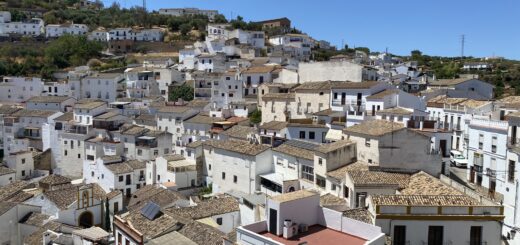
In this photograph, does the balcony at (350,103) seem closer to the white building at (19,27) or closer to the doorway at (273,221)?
the doorway at (273,221)

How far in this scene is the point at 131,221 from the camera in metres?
22.5

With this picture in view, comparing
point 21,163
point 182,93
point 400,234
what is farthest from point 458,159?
point 21,163

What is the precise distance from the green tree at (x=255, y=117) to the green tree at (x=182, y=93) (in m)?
12.0

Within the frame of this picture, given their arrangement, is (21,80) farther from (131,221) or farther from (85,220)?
(131,221)

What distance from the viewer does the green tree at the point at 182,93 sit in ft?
180

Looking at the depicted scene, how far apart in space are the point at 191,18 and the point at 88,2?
4425 centimetres

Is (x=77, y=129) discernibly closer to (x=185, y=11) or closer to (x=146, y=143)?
(x=146, y=143)

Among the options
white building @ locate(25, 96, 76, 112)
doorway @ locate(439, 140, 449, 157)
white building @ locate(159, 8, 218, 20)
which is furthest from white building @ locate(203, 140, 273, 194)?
white building @ locate(159, 8, 218, 20)

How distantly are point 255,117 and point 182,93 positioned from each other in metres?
14.3

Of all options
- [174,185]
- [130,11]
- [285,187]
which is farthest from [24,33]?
[285,187]

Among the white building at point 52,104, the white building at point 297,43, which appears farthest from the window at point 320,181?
the white building at point 297,43

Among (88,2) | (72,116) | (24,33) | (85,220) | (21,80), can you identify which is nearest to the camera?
(85,220)

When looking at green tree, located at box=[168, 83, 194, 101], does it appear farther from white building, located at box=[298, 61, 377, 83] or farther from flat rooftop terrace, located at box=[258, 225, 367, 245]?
flat rooftop terrace, located at box=[258, 225, 367, 245]

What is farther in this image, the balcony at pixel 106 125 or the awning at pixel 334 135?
the balcony at pixel 106 125
